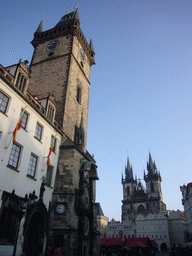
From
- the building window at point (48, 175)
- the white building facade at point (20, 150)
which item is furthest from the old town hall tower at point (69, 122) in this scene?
the white building facade at point (20, 150)

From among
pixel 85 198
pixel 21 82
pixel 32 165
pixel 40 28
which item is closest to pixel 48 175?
pixel 32 165

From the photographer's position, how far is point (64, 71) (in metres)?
25.8

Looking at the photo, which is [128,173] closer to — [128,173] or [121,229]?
[128,173]

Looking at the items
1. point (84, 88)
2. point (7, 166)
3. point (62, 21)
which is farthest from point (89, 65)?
point (7, 166)

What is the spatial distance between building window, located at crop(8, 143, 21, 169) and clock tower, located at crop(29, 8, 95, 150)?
7707 millimetres

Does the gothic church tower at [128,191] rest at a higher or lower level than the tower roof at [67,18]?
lower

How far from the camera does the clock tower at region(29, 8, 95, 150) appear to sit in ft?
77.5

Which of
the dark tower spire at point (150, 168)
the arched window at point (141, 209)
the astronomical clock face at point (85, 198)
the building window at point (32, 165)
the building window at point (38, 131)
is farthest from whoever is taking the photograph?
the dark tower spire at point (150, 168)

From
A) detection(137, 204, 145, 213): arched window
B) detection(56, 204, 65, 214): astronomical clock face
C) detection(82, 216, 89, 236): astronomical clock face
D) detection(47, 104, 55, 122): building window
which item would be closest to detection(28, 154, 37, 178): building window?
detection(56, 204, 65, 214): astronomical clock face

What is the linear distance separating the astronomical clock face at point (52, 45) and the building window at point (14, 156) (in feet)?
62.8

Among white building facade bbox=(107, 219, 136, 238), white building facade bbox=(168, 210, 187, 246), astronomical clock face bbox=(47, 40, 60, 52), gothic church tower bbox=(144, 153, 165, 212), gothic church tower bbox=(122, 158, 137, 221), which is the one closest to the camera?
astronomical clock face bbox=(47, 40, 60, 52)

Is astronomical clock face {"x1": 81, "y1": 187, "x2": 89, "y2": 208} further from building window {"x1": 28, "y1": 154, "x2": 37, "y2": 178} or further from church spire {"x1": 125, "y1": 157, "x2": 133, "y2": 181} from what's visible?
church spire {"x1": 125, "y1": 157, "x2": 133, "y2": 181}

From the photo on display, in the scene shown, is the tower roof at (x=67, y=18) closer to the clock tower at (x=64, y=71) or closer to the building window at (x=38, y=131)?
the clock tower at (x=64, y=71)

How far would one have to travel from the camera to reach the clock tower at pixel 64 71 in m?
23.6
